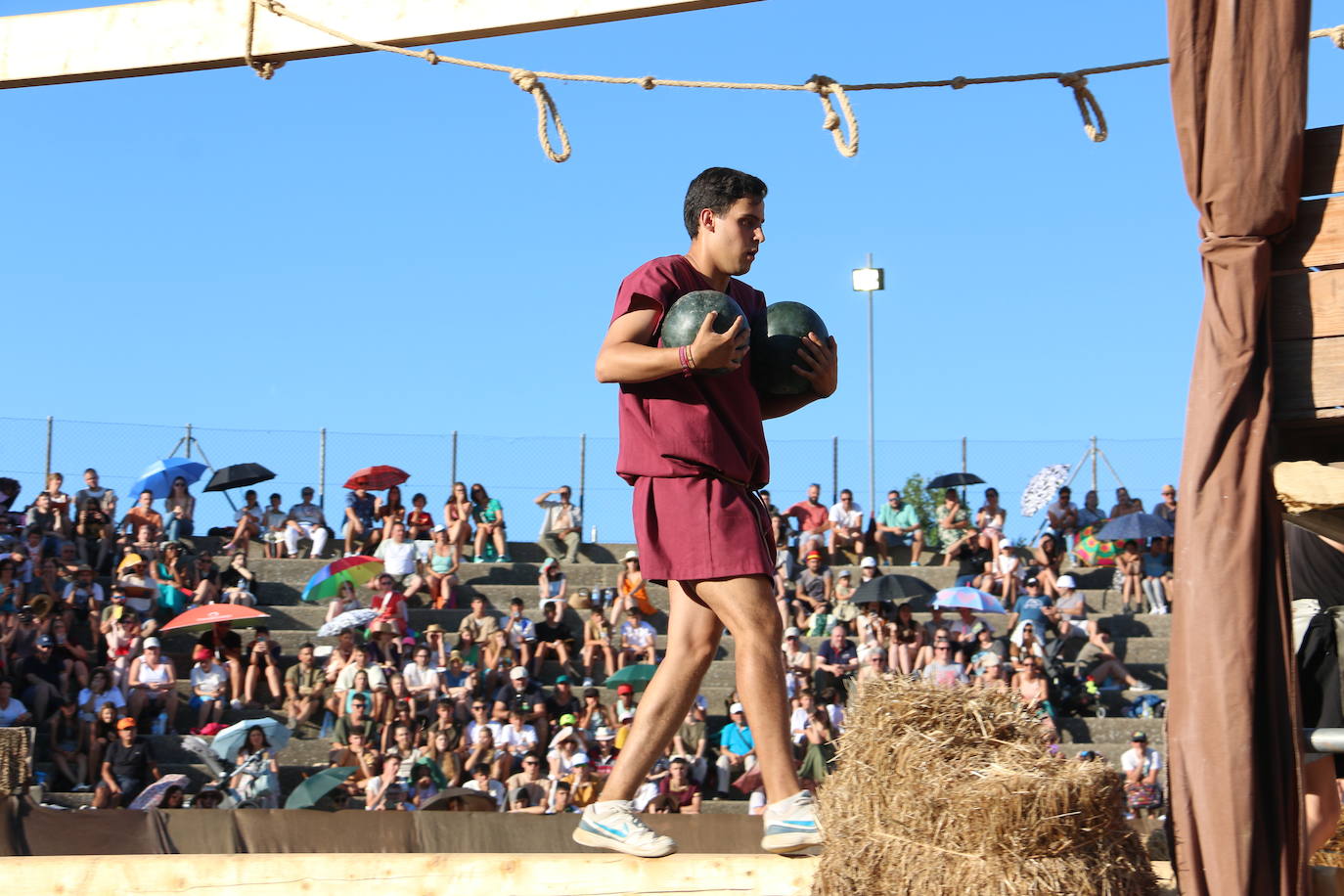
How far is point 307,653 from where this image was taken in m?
18.3

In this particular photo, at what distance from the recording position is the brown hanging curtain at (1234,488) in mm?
3980

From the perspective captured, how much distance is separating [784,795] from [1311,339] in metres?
1.93

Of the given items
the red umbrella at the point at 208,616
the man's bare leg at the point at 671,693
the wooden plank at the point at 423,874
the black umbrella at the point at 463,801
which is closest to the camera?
the wooden plank at the point at 423,874

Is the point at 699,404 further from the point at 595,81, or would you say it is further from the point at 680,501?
the point at 595,81

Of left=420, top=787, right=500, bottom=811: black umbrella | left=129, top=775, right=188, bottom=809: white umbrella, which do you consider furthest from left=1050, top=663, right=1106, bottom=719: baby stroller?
left=129, top=775, right=188, bottom=809: white umbrella

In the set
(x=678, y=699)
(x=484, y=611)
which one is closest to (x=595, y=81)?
(x=678, y=699)

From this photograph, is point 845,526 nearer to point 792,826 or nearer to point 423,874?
point 792,826

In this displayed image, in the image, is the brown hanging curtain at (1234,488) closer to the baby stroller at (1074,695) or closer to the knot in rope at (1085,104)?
the knot in rope at (1085,104)

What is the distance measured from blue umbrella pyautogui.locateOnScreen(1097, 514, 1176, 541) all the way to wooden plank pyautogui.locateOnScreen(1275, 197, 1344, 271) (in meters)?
17.5

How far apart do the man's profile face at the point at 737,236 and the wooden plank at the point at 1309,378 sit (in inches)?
66.3

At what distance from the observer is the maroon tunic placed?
489cm

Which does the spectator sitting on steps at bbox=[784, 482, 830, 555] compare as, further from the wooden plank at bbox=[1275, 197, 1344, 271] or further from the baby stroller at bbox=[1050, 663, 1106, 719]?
the wooden plank at bbox=[1275, 197, 1344, 271]

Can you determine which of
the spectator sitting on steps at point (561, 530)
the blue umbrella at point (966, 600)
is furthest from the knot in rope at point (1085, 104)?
the spectator sitting on steps at point (561, 530)

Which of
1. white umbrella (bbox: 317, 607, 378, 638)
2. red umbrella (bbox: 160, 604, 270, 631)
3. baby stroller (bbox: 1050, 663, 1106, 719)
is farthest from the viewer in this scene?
white umbrella (bbox: 317, 607, 378, 638)
